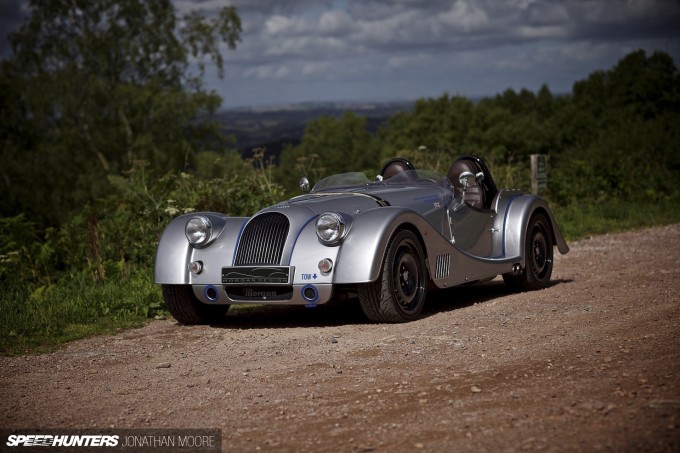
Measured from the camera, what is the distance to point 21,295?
447 inches

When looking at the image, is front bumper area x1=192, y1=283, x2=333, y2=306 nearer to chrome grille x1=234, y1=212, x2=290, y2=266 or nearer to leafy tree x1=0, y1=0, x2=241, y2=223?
chrome grille x1=234, y1=212, x2=290, y2=266

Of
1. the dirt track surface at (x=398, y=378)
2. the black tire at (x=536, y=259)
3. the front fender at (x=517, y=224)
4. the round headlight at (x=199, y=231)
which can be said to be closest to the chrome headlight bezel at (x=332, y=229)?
the dirt track surface at (x=398, y=378)

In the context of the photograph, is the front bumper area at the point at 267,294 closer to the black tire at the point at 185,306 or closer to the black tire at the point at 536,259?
the black tire at the point at 185,306

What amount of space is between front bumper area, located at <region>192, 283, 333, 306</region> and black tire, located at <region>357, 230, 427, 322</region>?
0.37 meters

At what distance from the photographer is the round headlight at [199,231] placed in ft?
30.0

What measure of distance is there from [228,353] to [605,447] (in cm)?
406

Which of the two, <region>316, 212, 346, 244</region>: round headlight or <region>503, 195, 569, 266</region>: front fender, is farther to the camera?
<region>503, 195, 569, 266</region>: front fender

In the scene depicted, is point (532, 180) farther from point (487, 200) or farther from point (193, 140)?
point (193, 140)

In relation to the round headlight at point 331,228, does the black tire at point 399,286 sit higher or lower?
lower

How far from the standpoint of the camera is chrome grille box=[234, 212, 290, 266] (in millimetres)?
8766

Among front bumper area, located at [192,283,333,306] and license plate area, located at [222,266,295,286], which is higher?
license plate area, located at [222,266,295,286]

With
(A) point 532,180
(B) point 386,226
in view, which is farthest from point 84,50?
(B) point 386,226

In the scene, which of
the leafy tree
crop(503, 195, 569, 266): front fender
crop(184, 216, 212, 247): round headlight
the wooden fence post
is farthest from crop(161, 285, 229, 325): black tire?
the leafy tree

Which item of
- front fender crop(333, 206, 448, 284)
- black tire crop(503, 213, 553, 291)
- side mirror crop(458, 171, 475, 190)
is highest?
side mirror crop(458, 171, 475, 190)
